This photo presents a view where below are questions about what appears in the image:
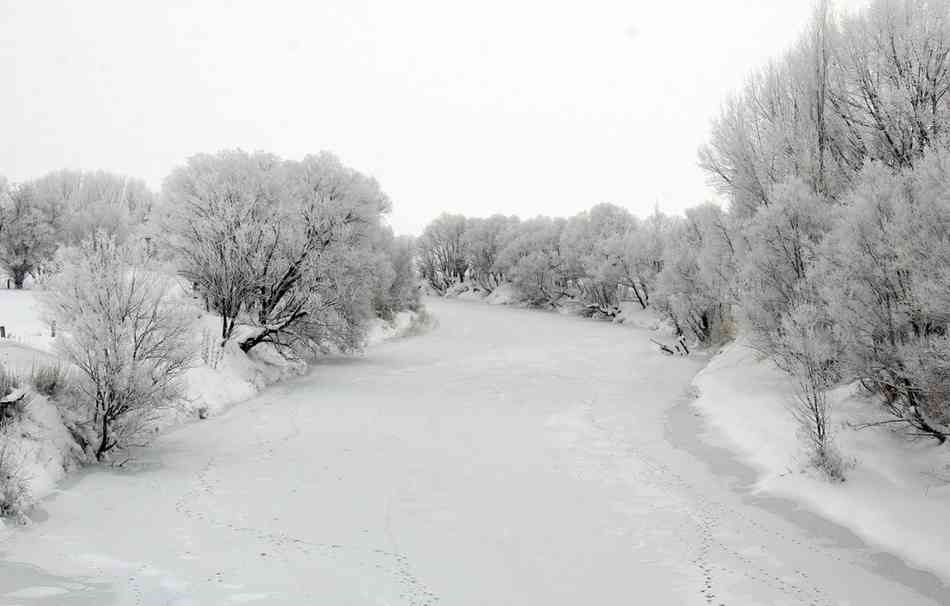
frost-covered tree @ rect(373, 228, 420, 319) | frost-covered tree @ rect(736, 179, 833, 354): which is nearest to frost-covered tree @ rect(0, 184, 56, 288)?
frost-covered tree @ rect(373, 228, 420, 319)

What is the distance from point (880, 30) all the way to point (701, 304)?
21139mm

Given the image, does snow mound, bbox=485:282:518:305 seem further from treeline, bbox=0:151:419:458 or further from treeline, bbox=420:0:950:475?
treeline, bbox=420:0:950:475

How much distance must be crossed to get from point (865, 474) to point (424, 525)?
8.44m

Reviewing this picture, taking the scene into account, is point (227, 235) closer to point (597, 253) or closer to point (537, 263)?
point (597, 253)

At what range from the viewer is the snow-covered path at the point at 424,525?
355 inches

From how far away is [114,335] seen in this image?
1437cm

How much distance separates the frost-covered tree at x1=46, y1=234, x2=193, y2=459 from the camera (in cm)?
1423

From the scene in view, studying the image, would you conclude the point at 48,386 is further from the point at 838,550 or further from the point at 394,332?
the point at 394,332

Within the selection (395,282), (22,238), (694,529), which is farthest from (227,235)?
(22,238)

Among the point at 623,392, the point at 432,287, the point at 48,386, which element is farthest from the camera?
the point at 432,287

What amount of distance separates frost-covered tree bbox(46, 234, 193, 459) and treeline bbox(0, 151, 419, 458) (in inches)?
1.2

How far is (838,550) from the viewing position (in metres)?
10.4

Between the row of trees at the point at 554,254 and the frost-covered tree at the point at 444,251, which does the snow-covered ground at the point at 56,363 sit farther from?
the frost-covered tree at the point at 444,251

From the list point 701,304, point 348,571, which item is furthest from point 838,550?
point 701,304
